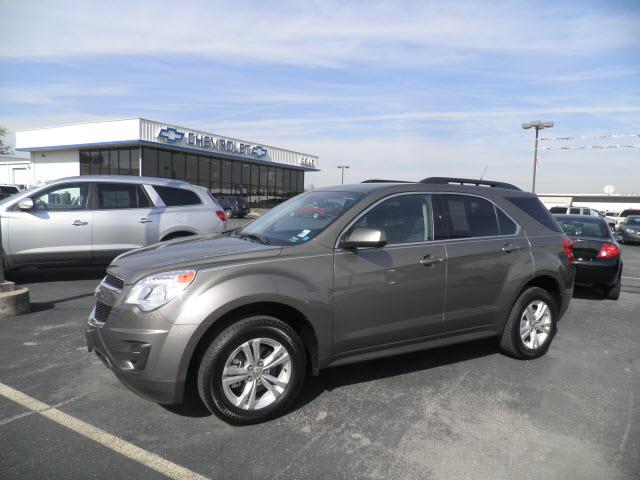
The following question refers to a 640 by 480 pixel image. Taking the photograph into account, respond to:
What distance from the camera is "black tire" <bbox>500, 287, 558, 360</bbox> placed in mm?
4664

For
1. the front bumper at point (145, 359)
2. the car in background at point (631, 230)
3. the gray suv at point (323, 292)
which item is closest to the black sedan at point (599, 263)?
the gray suv at point (323, 292)

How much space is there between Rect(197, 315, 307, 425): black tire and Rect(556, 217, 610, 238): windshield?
22.9 feet

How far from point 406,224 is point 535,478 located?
2.08 metres

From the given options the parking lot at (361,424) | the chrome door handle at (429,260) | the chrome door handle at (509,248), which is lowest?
the parking lot at (361,424)

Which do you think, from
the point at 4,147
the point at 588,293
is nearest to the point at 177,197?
the point at 588,293

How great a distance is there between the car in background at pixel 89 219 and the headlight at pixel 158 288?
16.6 ft

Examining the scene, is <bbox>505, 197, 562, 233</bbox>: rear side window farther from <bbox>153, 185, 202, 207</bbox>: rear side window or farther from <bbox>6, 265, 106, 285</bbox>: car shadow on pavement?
<bbox>6, 265, 106, 285</bbox>: car shadow on pavement

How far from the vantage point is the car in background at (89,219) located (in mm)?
7527

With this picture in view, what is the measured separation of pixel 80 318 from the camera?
580 centimetres

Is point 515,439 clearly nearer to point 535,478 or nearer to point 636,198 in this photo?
point 535,478

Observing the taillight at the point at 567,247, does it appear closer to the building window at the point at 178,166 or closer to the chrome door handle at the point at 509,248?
the chrome door handle at the point at 509,248

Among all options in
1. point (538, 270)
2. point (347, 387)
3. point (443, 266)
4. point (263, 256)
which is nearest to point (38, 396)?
point (263, 256)

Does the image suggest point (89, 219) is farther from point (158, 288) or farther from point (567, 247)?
point (567, 247)

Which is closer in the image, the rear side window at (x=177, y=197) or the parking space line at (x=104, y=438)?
the parking space line at (x=104, y=438)
